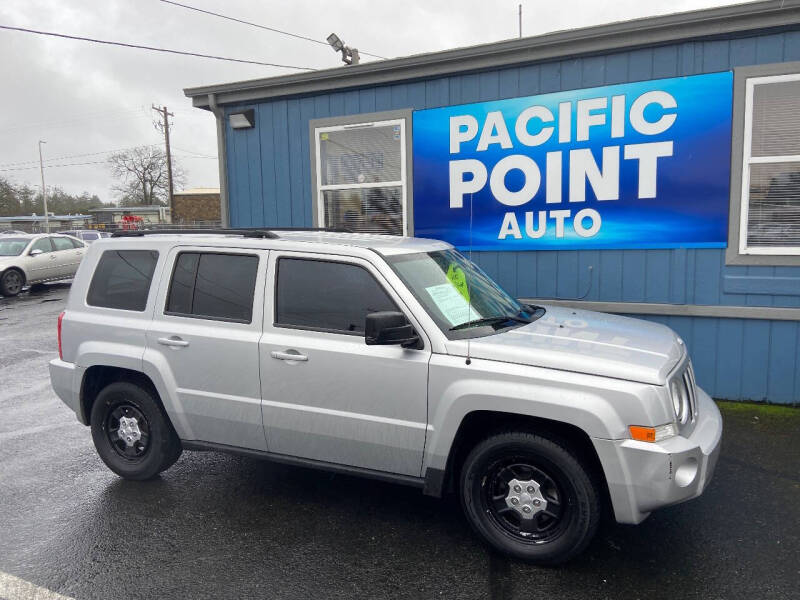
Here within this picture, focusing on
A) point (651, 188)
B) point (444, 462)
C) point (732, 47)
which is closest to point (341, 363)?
point (444, 462)

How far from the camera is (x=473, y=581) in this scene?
3291 millimetres

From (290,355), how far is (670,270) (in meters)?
4.53

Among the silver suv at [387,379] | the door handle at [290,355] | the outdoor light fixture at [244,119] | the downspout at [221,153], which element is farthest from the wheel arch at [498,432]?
the outdoor light fixture at [244,119]

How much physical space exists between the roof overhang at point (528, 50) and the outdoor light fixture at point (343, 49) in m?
7.31

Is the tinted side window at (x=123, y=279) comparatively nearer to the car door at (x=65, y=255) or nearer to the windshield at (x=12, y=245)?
the windshield at (x=12, y=245)

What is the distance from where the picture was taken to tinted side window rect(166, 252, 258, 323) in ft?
13.6

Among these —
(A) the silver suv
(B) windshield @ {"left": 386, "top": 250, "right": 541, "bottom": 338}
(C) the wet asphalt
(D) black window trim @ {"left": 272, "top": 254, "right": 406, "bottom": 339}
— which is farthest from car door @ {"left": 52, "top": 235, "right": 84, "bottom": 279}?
(B) windshield @ {"left": 386, "top": 250, "right": 541, "bottom": 338}

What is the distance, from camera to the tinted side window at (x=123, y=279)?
450 cm

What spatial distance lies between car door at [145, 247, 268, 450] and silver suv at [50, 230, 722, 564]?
0.01m

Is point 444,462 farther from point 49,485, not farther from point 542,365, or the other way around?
point 49,485

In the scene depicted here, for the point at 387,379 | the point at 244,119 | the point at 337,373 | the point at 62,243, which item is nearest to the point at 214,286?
the point at 337,373

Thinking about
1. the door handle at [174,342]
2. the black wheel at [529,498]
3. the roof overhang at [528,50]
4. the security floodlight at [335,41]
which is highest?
the security floodlight at [335,41]

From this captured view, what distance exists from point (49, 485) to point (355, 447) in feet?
8.44

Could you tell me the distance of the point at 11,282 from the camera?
1627cm
